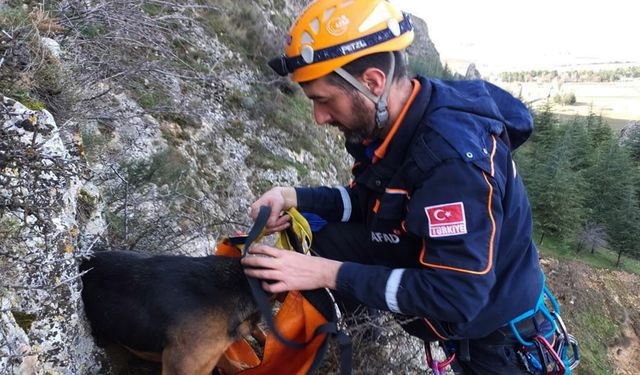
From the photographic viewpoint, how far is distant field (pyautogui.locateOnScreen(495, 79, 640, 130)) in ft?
388

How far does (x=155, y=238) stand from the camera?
151 inches

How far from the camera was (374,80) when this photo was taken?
251cm

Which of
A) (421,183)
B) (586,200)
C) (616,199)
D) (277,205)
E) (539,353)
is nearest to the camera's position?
(421,183)

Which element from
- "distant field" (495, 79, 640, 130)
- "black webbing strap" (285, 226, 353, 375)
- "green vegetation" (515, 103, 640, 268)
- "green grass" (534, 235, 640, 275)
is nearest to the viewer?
"black webbing strap" (285, 226, 353, 375)

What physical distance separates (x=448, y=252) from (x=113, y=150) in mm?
4473

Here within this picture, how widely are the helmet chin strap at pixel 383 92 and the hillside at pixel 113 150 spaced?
1.47m

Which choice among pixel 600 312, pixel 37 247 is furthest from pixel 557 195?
pixel 37 247

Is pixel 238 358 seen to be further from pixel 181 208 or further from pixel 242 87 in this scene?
pixel 242 87

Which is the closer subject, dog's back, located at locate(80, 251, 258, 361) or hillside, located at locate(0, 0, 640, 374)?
hillside, located at locate(0, 0, 640, 374)

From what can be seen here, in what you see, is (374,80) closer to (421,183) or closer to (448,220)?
(421,183)

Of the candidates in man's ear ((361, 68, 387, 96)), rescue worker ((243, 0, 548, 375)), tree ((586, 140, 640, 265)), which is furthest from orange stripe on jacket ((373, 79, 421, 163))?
tree ((586, 140, 640, 265))

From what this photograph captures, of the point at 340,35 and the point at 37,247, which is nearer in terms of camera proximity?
the point at 37,247

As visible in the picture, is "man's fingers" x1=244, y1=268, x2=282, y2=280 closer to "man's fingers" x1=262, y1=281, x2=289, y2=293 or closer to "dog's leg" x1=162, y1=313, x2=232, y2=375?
"man's fingers" x1=262, y1=281, x2=289, y2=293

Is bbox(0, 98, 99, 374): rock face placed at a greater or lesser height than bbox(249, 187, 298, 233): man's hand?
greater
